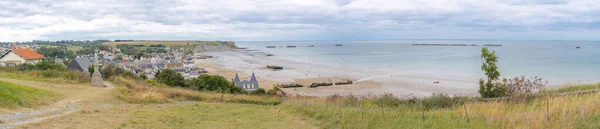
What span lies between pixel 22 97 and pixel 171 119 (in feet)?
13.3

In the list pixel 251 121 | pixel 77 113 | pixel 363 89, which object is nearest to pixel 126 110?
pixel 77 113

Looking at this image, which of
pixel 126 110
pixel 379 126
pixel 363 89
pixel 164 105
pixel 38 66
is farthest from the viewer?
pixel 363 89

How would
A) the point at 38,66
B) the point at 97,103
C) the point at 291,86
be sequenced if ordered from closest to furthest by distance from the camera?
the point at 97,103, the point at 38,66, the point at 291,86

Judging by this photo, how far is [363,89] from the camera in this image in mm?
34156

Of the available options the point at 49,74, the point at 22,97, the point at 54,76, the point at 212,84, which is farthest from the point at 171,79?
the point at 22,97

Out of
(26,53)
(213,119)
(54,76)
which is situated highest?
(26,53)

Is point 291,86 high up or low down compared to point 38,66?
down

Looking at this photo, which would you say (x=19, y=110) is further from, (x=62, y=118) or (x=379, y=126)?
(x=379, y=126)

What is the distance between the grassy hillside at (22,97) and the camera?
9.54 metres

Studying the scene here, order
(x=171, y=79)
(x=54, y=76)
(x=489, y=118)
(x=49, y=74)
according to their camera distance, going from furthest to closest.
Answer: (x=171, y=79) → (x=49, y=74) → (x=54, y=76) → (x=489, y=118)

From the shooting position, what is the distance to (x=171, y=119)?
1003 centimetres

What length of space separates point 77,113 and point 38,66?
692 inches

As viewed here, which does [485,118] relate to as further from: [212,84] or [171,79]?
[171,79]

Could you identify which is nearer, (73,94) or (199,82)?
(73,94)
